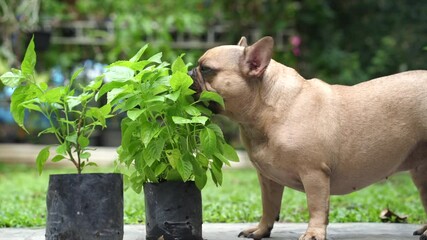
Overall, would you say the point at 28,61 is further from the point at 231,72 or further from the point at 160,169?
the point at 231,72

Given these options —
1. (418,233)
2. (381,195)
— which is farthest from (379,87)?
(381,195)

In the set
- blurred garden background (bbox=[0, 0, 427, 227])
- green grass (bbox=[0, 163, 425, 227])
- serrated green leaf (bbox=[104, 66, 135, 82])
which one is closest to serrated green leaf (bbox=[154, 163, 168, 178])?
serrated green leaf (bbox=[104, 66, 135, 82])

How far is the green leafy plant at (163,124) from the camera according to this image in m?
3.72

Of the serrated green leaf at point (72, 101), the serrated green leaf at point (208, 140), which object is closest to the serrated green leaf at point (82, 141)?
the serrated green leaf at point (72, 101)

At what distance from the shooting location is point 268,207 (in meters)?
4.41

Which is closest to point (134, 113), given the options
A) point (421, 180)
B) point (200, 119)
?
point (200, 119)

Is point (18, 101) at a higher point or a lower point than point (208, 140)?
higher

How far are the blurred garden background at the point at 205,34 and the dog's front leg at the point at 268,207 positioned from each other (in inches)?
269

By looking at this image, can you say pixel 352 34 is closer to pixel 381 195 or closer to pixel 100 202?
pixel 381 195

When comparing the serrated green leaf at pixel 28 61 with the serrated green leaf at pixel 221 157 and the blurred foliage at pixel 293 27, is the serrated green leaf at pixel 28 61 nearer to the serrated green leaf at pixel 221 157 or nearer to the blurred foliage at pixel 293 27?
the serrated green leaf at pixel 221 157

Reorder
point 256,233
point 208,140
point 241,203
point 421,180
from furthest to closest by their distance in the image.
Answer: point 241,203, point 421,180, point 256,233, point 208,140

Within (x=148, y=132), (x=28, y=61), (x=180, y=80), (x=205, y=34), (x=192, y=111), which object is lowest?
(x=148, y=132)

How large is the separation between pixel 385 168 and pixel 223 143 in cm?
101

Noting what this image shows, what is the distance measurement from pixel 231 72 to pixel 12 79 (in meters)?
1.19
